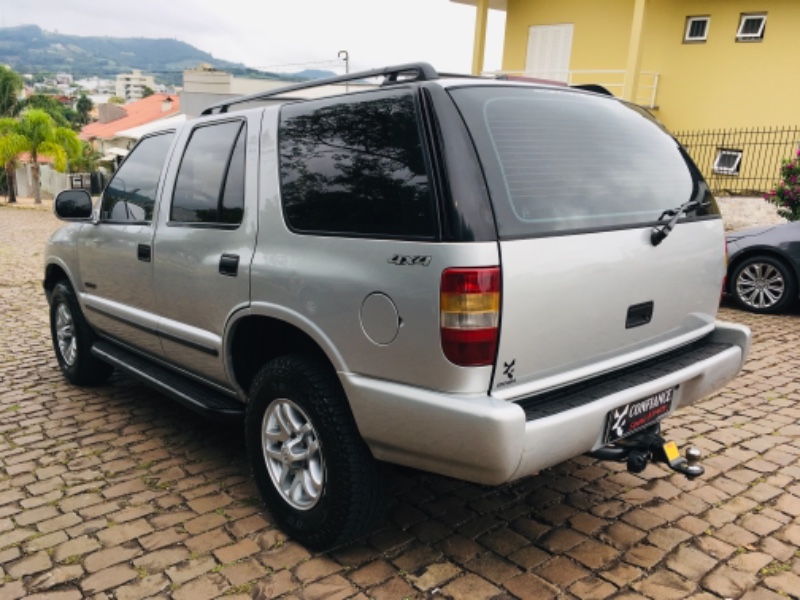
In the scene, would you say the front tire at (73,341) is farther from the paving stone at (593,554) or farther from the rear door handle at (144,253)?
the paving stone at (593,554)

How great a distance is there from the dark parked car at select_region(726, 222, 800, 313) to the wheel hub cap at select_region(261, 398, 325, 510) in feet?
20.7

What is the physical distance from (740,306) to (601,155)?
5.73m

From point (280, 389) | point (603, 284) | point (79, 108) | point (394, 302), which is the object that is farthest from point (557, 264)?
point (79, 108)

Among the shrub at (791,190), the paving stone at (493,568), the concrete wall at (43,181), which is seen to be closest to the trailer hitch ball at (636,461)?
the paving stone at (493,568)

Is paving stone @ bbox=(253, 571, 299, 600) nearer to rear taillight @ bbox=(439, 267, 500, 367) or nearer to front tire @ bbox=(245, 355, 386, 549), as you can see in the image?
front tire @ bbox=(245, 355, 386, 549)

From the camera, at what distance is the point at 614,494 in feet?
11.2

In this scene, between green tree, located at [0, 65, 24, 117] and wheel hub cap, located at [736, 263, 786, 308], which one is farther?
green tree, located at [0, 65, 24, 117]

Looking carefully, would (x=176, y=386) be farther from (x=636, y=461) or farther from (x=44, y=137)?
(x=44, y=137)

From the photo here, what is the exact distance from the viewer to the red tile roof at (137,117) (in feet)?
179

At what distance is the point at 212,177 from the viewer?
3.42 m

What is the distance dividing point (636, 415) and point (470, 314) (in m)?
0.96

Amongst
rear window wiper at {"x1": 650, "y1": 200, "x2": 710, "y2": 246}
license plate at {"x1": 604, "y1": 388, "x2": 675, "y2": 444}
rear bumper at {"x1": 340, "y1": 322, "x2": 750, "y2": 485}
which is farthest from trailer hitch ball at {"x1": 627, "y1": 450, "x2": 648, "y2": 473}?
rear window wiper at {"x1": 650, "y1": 200, "x2": 710, "y2": 246}

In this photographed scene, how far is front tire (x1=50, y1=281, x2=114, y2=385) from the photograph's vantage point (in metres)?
4.77

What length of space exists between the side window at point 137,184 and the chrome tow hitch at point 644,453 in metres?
2.77
